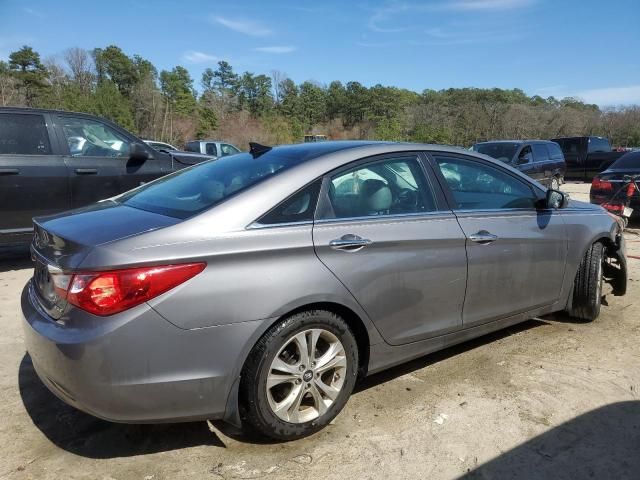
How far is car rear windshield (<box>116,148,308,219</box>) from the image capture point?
2719 millimetres

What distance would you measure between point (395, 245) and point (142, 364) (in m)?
1.49

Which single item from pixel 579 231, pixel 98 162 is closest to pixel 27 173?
pixel 98 162

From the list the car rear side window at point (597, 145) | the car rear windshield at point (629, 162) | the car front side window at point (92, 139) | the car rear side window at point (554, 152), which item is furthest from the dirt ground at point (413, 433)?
the car rear side window at point (597, 145)

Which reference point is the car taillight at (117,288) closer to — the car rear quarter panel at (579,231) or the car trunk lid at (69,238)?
the car trunk lid at (69,238)

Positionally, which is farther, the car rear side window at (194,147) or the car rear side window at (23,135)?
the car rear side window at (194,147)

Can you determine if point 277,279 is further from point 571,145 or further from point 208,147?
point 571,145

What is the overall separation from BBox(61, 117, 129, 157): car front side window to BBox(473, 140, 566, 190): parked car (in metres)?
8.98

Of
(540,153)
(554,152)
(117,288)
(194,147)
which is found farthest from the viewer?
(194,147)

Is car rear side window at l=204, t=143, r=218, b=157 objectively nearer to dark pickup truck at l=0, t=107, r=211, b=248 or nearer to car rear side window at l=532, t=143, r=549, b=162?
car rear side window at l=532, t=143, r=549, b=162

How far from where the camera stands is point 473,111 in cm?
5950

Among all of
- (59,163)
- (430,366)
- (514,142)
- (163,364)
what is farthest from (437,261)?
(514,142)

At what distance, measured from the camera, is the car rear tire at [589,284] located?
13.7 feet

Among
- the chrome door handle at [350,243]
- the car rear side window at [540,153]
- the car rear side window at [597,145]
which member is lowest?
the chrome door handle at [350,243]

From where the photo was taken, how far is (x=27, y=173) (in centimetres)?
567
